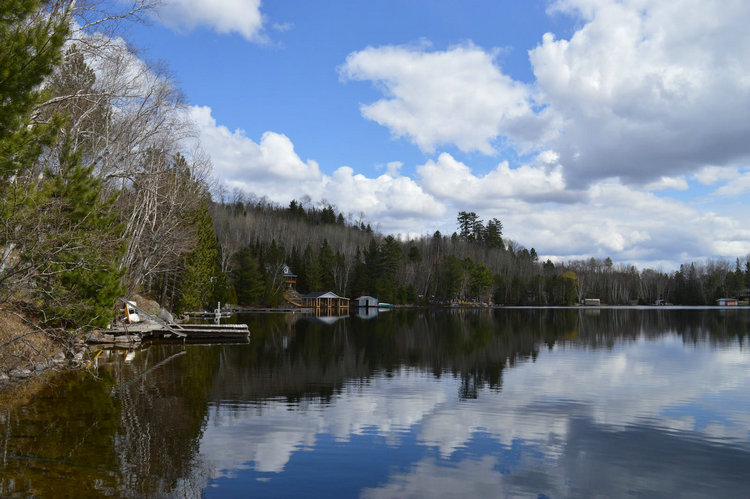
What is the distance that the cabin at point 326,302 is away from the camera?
86812mm

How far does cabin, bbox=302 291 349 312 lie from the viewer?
285 feet

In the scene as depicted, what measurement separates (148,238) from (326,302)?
5560cm

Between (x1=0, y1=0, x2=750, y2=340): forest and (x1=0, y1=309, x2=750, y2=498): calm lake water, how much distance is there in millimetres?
2706

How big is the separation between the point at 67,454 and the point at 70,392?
609 cm

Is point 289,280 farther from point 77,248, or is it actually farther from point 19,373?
point 77,248

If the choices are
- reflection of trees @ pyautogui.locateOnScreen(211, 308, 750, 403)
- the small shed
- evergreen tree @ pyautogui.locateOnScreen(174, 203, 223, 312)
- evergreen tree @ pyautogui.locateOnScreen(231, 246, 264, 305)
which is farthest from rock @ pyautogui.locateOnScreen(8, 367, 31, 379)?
the small shed

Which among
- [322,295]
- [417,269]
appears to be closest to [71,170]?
[322,295]

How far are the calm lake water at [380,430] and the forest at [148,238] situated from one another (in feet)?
8.88

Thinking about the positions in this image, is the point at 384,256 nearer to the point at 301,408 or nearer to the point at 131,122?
the point at 131,122

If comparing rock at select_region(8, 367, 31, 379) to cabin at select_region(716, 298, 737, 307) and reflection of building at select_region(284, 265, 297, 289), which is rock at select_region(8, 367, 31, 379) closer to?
reflection of building at select_region(284, 265, 297, 289)

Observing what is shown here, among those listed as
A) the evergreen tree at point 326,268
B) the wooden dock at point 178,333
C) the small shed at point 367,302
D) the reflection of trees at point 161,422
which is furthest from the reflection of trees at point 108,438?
the evergreen tree at point 326,268

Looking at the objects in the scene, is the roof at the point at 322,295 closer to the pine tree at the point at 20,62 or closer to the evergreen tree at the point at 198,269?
the evergreen tree at the point at 198,269

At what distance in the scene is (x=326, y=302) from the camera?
88875 mm

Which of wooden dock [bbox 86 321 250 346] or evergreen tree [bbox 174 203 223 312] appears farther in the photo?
evergreen tree [bbox 174 203 223 312]
